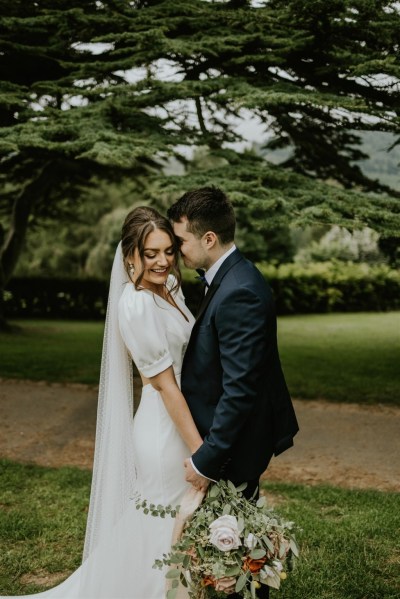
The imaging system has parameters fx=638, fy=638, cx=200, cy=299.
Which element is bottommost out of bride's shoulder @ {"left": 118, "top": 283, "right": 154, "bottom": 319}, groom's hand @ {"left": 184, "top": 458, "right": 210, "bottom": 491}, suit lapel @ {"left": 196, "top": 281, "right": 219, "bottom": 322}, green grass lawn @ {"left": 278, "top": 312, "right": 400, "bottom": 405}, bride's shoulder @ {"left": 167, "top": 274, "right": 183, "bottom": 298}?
green grass lawn @ {"left": 278, "top": 312, "right": 400, "bottom": 405}

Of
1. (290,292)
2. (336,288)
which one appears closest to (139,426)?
(290,292)

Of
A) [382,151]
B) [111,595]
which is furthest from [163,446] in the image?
[382,151]

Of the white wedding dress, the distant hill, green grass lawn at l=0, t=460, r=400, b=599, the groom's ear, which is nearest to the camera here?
the groom's ear

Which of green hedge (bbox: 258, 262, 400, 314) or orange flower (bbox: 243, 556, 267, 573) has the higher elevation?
A: orange flower (bbox: 243, 556, 267, 573)

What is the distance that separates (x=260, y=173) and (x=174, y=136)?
1.17 m

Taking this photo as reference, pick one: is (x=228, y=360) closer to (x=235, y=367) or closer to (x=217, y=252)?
(x=235, y=367)

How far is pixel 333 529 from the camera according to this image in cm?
484

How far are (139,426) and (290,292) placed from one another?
2038 centimetres

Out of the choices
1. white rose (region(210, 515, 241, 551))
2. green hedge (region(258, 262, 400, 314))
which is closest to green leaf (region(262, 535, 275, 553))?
white rose (region(210, 515, 241, 551))

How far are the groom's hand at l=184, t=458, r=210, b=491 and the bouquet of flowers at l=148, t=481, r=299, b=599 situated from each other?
4 centimetres

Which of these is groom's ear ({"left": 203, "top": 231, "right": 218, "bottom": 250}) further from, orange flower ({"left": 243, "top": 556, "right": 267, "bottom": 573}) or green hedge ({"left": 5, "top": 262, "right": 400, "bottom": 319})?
green hedge ({"left": 5, "top": 262, "right": 400, "bottom": 319})

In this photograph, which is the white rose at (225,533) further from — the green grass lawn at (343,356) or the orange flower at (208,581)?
the green grass lawn at (343,356)

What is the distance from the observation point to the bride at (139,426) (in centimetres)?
289

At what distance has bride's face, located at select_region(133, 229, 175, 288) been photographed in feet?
9.73
